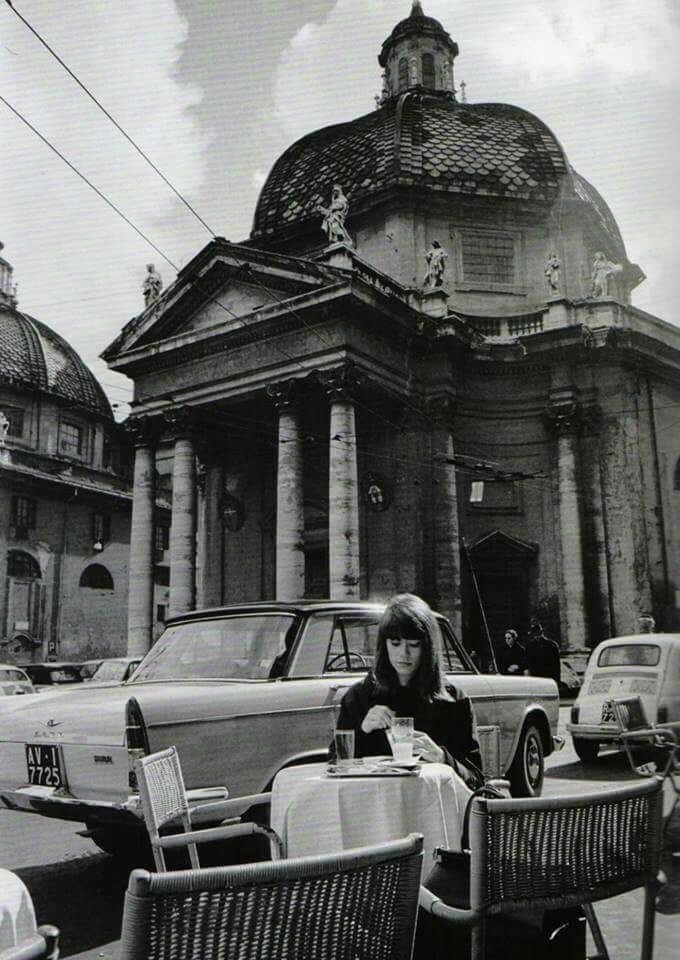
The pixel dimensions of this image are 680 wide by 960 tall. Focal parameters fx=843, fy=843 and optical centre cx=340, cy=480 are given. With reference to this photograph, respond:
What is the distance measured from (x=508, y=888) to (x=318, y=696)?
3.34 m

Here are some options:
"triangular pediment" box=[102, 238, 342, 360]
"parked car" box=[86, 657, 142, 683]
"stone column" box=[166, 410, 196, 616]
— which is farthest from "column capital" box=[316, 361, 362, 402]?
"parked car" box=[86, 657, 142, 683]

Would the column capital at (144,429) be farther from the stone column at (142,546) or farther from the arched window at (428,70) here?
the arched window at (428,70)

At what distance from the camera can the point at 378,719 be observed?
4004 mm

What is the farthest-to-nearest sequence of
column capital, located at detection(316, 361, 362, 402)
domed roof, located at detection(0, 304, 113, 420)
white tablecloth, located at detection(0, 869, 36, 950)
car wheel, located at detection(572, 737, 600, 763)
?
domed roof, located at detection(0, 304, 113, 420)
column capital, located at detection(316, 361, 362, 402)
car wheel, located at detection(572, 737, 600, 763)
white tablecloth, located at detection(0, 869, 36, 950)

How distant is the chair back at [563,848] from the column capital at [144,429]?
24021 mm

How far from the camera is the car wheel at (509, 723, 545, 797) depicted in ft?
25.6

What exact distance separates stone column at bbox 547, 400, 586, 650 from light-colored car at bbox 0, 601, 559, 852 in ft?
54.5

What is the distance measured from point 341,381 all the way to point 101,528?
23.5 metres

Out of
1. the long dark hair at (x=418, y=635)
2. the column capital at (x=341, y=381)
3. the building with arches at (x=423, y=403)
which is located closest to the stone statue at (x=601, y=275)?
the building with arches at (x=423, y=403)

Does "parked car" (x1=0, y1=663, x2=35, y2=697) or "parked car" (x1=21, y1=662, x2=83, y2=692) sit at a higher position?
"parked car" (x1=0, y1=663, x2=35, y2=697)

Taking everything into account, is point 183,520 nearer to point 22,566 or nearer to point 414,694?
point 22,566

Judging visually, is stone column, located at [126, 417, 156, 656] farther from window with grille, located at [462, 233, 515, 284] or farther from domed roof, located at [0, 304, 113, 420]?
domed roof, located at [0, 304, 113, 420]

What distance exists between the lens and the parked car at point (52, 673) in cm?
3108

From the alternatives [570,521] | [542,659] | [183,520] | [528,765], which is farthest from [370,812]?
[183,520]
